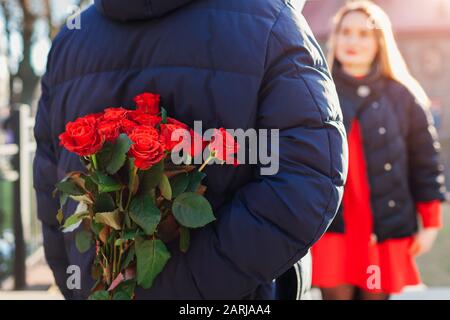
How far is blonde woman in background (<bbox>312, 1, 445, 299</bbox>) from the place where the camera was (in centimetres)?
308

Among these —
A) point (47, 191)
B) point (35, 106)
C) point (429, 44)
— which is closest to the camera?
point (47, 191)

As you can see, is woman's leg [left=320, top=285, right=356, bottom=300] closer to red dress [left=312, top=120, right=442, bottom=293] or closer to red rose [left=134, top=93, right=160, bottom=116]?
red dress [left=312, top=120, right=442, bottom=293]

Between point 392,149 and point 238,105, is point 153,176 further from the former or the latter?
point 392,149

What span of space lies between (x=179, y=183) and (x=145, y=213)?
0.11 meters

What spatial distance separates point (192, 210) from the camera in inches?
56.2

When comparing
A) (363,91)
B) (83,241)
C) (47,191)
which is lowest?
(83,241)

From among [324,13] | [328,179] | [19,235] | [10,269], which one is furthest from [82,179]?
[324,13]

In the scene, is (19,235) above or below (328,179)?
below

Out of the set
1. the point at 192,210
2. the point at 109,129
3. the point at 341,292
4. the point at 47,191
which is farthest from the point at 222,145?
the point at 341,292

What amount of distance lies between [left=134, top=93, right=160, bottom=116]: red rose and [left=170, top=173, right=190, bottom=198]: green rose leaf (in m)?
0.17

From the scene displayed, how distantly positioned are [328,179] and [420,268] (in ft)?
16.8

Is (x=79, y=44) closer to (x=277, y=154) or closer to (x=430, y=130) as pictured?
(x=277, y=154)

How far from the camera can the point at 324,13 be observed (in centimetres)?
2703

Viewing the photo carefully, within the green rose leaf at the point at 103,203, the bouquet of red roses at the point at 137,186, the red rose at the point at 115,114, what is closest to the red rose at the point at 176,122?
the bouquet of red roses at the point at 137,186
